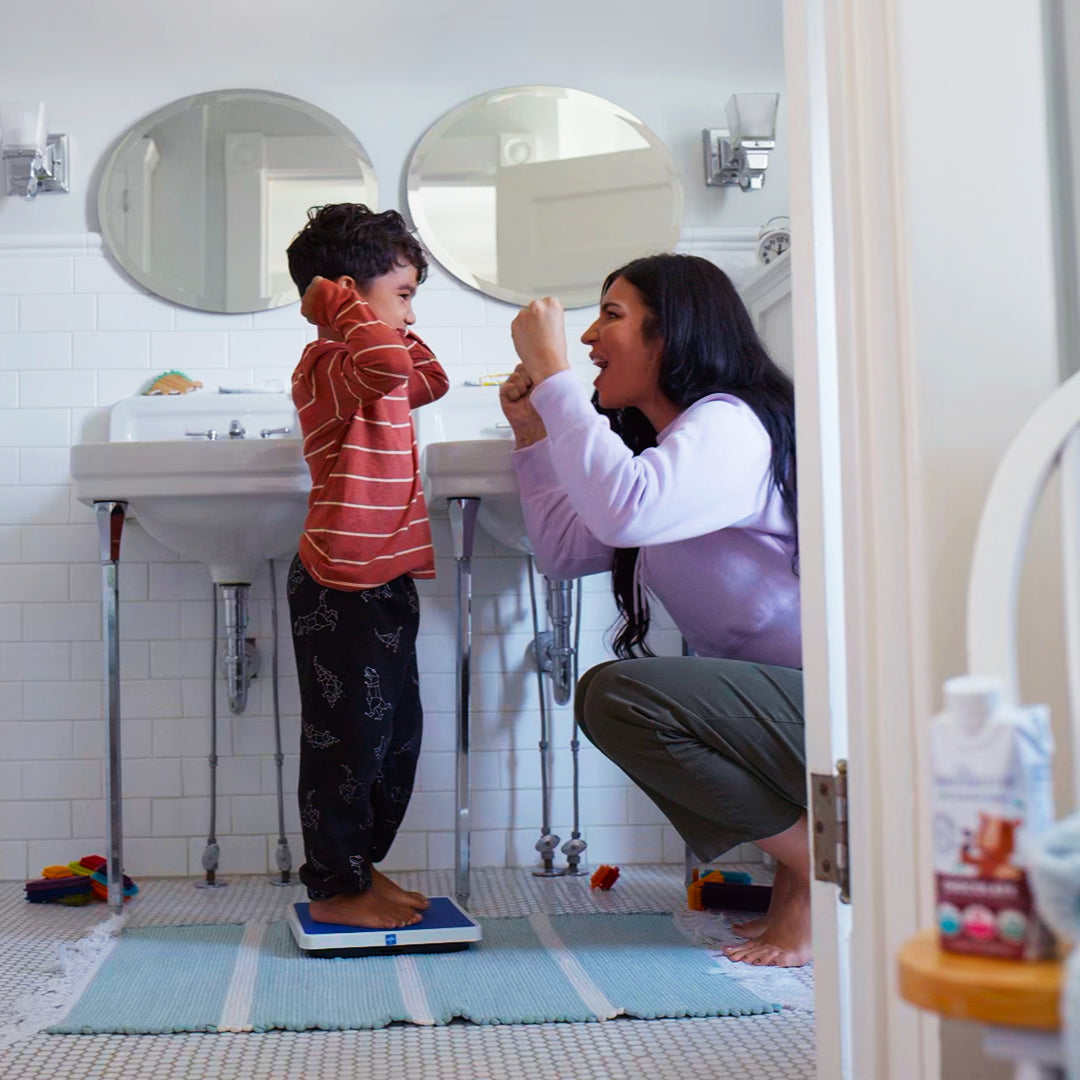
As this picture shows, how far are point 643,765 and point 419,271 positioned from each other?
0.98 metres

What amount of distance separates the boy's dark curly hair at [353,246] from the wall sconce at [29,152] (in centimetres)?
80

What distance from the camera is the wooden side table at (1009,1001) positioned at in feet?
2.11

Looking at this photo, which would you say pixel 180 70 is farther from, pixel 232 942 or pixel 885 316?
pixel 885 316

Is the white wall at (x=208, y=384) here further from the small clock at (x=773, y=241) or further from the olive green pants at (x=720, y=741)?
the olive green pants at (x=720, y=741)

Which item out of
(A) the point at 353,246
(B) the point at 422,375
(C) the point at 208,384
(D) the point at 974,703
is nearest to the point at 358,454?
(B) the point at 422,375

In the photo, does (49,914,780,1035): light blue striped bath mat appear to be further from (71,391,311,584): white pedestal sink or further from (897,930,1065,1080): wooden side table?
(897,930,1065,1080): wooden side table

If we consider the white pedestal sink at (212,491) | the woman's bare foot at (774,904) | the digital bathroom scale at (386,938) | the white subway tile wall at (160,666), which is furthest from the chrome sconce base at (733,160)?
the digital bathroom scale at (386,938)

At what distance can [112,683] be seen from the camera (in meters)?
2.38

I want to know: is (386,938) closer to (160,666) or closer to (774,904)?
(774,904)

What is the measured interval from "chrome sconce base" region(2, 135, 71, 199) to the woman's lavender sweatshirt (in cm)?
147

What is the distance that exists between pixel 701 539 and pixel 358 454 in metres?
0.58

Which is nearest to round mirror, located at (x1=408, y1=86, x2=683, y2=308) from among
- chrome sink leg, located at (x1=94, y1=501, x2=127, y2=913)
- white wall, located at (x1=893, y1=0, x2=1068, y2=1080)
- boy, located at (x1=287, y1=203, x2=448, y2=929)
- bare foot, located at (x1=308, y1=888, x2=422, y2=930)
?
boy, located at (x1=287, y1=203, x2=448, y2=929)

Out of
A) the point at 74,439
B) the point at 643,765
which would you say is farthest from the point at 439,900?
the point at 74,439

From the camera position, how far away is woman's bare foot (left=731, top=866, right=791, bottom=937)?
1948mm
